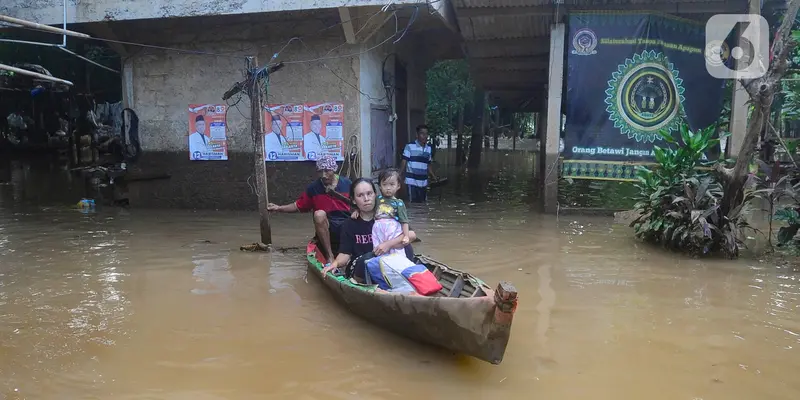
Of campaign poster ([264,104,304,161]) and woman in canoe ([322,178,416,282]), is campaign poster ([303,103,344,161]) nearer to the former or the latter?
campaign poster ([264,104,304,161])

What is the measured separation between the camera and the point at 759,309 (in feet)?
15.0

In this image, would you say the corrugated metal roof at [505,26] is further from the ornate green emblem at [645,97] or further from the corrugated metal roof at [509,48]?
the ornate green emblem at [645,97]

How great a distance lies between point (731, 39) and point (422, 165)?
4987mm

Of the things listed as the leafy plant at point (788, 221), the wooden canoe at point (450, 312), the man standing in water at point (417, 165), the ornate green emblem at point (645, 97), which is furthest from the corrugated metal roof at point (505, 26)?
the wooden canoe at point (450, 312)

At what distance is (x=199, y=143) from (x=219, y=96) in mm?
857

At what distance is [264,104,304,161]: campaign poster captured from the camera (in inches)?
348

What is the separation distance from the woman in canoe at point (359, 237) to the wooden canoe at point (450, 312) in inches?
8.8

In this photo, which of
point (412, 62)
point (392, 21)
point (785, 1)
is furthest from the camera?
point (412, 62)

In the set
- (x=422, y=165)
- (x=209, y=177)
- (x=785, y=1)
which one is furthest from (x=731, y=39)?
(x=209, y=177)

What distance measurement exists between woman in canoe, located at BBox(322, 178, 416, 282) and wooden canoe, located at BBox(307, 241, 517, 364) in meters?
0.22

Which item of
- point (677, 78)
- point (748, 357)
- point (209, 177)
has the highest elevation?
point (677, 78)

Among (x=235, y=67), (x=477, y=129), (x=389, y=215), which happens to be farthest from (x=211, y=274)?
A: (x=477, y=129)

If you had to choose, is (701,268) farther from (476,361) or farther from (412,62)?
(412,62)

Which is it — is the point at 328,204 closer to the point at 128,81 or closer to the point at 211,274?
the point at 211,274
